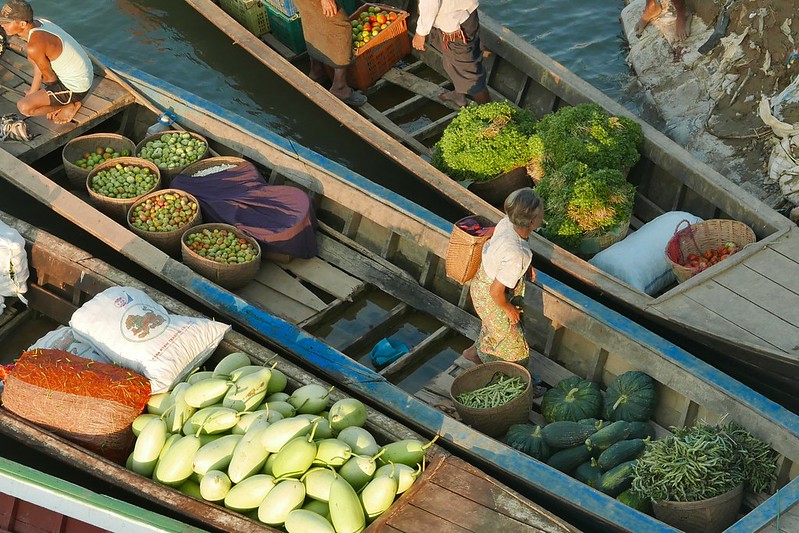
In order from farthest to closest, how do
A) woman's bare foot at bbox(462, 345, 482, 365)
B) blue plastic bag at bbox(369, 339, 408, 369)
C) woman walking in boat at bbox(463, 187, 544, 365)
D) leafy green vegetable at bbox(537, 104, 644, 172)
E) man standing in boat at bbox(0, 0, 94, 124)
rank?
man standing in boat at bbox(0, 0, 94, 124) → leafy green vegetable at bbox(537, 104, 644, 172) → blue plastic bag at bbox(369, 339, 408, 369) → woman's bare foot at bbox(462, 345, 482, 365) → woman walking in boat at bbox(463, 187, 544, 365)

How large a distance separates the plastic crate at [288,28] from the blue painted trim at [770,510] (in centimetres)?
656

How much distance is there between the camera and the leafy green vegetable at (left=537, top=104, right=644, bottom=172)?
7.41 m

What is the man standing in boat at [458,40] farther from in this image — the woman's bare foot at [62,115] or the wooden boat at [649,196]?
the woman's bare foot at [62,115]

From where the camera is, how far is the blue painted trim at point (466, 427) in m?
5.13

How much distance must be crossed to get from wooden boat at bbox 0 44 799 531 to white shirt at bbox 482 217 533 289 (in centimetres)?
85

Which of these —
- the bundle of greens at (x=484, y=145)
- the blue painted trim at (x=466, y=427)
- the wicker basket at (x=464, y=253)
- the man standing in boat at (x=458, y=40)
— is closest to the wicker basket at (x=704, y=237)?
the blue painted trim at (x=466, y=427)

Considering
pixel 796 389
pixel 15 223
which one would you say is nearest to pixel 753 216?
pixel 796 389

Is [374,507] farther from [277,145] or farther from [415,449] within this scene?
[277,145]

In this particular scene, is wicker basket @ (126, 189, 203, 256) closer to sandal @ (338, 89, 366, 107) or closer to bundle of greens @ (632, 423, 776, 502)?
sandal @ (338, 89, 366, 107)

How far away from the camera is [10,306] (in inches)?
279

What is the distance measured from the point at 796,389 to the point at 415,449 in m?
2.66

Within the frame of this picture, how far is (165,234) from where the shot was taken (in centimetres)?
696

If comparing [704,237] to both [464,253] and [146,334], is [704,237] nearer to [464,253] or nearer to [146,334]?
[464,253]

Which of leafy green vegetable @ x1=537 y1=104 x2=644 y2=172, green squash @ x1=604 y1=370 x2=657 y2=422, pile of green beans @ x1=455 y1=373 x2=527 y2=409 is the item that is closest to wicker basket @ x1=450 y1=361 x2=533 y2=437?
pile of green beans @ x1=455 y1=373 x2=527 y2=409
